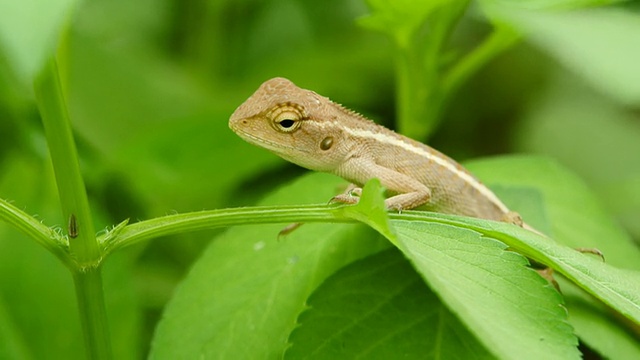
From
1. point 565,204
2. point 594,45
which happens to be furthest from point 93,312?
point 565,204

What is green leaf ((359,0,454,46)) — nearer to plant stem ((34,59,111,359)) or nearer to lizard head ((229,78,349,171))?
lizard head ((229,78,349,171))

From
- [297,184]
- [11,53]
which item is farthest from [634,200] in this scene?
[11,53]

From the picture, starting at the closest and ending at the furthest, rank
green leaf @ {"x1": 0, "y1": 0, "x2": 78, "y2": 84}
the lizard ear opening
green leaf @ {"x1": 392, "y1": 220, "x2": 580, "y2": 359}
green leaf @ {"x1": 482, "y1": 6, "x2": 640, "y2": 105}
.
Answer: green leaf @ {"x1": 0, "y1": 0, "x2": 78, "y2": 84}
green leaf @ {"x1": 392, "y1": 220, "x2": 580, "y2": 359}
green leaf @ {"x1": 482, "y1": 6, "x2": 640, "y2": 105}
the lizard ear opening

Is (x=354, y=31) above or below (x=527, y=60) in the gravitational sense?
above

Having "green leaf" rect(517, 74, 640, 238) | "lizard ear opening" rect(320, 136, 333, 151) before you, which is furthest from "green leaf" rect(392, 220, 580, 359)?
"green leaf" rect(517, 74, 640, 238)

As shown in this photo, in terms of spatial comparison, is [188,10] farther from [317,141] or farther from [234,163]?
[317,141]

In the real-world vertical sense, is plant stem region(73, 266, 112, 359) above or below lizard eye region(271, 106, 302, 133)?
below
